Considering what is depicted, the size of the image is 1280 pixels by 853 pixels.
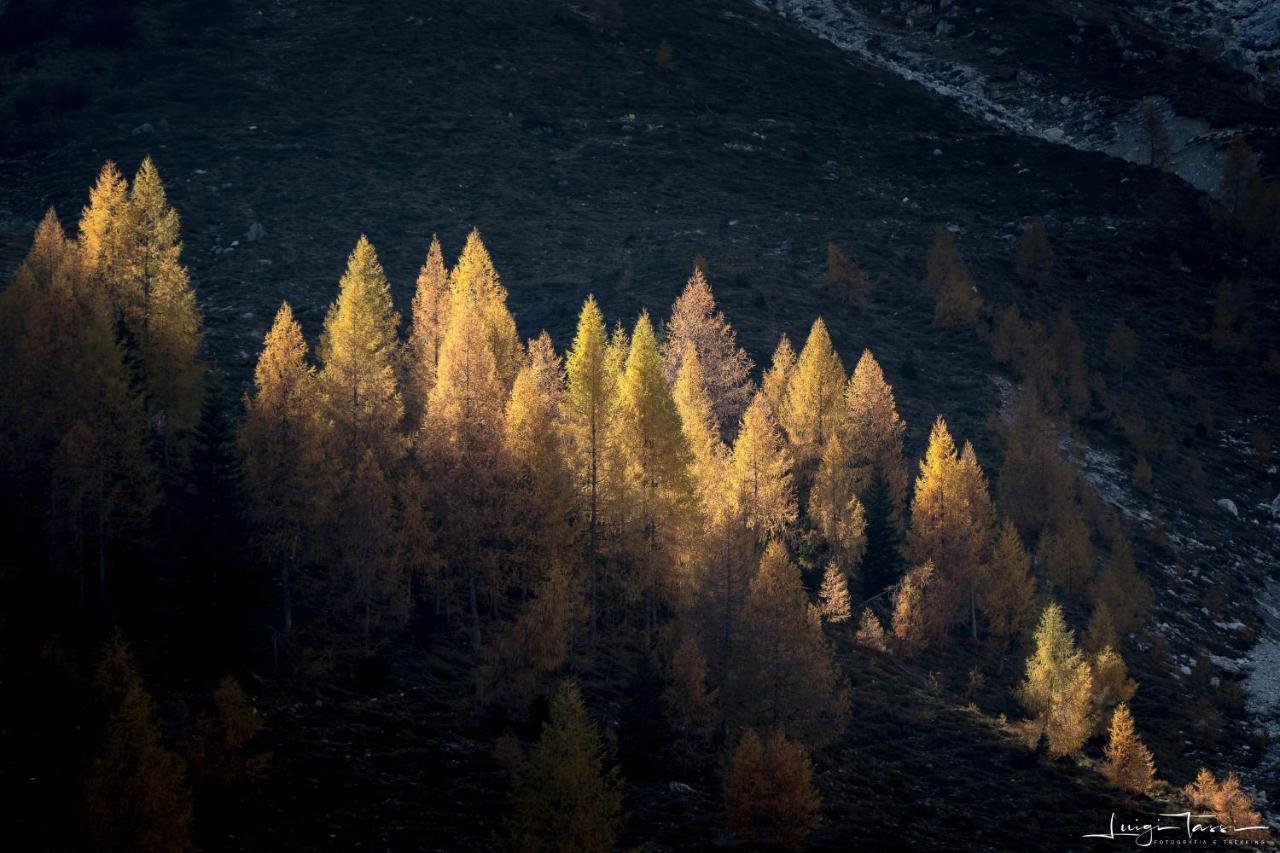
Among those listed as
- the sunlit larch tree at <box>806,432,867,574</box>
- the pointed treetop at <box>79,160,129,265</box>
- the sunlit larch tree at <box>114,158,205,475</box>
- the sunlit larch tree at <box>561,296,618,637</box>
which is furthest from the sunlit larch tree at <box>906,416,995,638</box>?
the pointed treetop at <box>79,160,129,265</box>

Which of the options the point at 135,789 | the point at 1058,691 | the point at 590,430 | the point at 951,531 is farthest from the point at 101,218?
the point at 1058,691

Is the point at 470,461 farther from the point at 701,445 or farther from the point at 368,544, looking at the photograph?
the point at 701,445

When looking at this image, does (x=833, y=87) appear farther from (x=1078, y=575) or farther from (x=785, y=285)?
(x=1078, y=575)

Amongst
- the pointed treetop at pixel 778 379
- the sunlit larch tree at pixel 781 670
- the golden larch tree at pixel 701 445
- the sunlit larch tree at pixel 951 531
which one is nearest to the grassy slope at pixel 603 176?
the sunlit larch tree at pixel 951 531

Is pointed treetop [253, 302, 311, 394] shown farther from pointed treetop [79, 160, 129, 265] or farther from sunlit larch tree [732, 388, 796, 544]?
sunlit larch tree [732, 388, 796, 544]

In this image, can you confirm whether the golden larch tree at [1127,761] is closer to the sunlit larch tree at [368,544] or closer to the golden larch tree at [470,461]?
the golden larch tree at [470,461]
